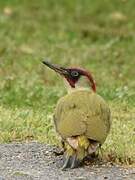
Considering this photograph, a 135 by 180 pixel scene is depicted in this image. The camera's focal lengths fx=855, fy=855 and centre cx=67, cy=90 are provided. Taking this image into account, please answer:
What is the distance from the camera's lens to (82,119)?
24.8 ft

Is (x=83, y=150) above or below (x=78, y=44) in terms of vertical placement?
below

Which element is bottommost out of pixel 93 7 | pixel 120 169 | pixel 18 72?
pixel 120 169

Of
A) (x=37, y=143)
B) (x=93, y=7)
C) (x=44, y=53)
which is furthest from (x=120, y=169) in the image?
(x=93, y=7)

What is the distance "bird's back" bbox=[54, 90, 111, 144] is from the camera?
7.46 metres

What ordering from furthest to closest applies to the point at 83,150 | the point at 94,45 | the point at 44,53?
the point at 94,45 < the point at 44,53 < the point at 83,150

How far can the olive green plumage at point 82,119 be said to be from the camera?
24.3 ft

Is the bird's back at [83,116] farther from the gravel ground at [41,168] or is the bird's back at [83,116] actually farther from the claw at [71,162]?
the gravel ground at [41,168]

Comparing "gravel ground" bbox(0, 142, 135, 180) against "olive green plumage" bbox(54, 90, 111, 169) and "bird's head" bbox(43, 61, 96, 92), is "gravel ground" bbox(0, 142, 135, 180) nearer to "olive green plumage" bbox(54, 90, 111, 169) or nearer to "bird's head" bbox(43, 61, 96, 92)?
"olive green plumage" bbox(54, 90, 111, 169)

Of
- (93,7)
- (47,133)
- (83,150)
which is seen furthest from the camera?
(93,7)

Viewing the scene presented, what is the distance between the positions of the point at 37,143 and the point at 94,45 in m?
7.91

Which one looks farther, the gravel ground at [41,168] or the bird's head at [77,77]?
the bird's head at [77,77]

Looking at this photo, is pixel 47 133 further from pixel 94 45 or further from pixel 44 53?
pixel 94 45

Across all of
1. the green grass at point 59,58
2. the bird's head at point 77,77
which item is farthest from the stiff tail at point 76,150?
the bird's head at point 77,77

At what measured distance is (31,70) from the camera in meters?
13.8
